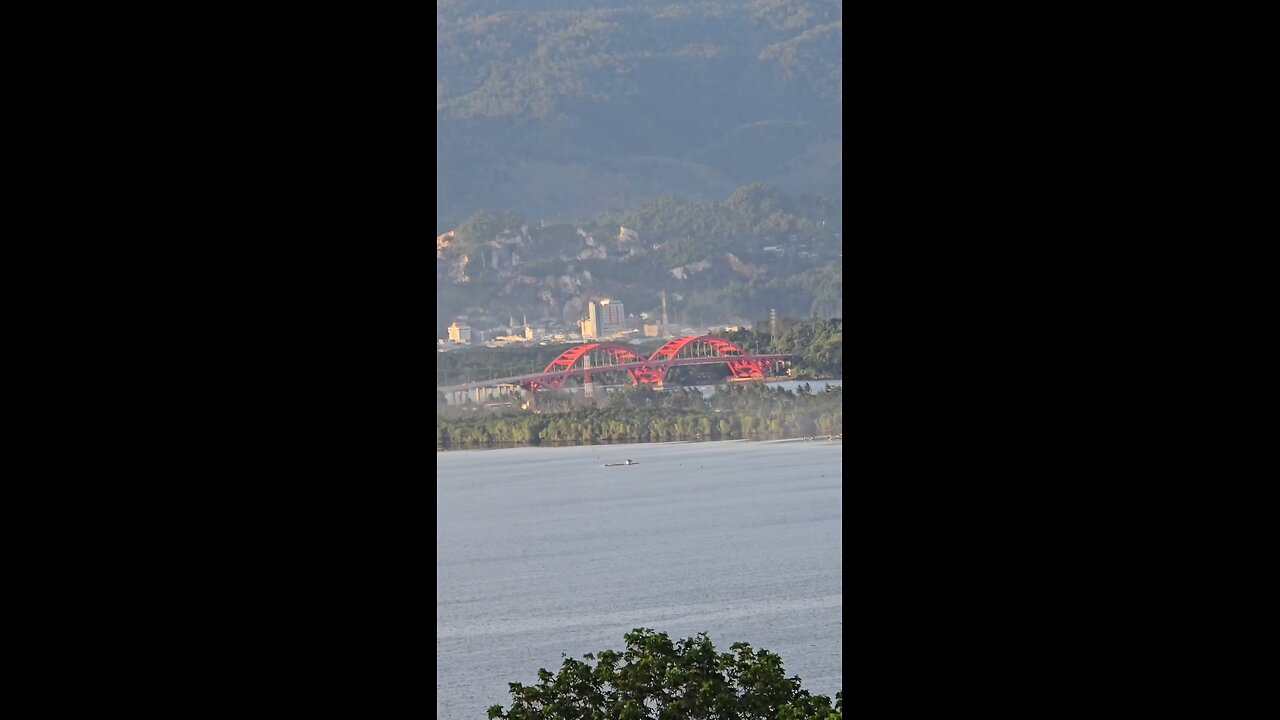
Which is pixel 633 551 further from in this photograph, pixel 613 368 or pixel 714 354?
pixel 714 354

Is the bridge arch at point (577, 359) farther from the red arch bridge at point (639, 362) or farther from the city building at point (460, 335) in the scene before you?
the city building at point (460, 335)

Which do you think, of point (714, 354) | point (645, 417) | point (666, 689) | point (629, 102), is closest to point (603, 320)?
point (645, 417)

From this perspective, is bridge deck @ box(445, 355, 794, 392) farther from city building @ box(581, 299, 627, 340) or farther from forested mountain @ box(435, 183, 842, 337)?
forested mountain @ box(435, 183, 842, 337)

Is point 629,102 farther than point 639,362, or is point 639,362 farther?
point 629,102
